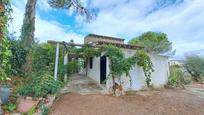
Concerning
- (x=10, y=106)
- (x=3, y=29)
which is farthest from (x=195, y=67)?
(x=3, y=29)

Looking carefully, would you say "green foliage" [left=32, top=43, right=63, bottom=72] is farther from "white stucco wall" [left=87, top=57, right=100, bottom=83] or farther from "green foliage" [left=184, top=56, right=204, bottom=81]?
"green foliage" [left=184, top=56, right=204, bottom=81]

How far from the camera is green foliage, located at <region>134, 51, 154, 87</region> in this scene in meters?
12.4

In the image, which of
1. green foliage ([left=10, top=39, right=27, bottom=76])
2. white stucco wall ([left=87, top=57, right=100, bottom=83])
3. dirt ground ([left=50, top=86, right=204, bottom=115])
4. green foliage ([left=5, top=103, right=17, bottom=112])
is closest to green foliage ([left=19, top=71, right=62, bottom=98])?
green foliage ([left=5, top=103, right=17, bottom=112])

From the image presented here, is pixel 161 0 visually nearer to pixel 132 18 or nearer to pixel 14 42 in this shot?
pixel 132 18

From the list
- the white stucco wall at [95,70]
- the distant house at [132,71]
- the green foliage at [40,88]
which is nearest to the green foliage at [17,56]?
the green foliage at [40,88]

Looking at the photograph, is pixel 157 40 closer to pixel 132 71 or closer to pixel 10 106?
pixel 132 71

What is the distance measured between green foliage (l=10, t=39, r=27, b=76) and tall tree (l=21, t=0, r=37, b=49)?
34 cm

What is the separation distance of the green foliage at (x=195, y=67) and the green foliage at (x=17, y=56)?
654 inches

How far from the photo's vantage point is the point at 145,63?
12.7 meters

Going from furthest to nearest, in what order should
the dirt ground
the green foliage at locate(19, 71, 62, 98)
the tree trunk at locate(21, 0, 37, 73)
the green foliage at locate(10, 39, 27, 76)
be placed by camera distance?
the tree trunk at locate(21, 0, 37, 73) < the green foliage at locate(10, 39, 27, 76) < the green foliage at locate(19, 71, 62, 98) < the dirt ground

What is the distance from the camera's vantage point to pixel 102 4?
13.5m

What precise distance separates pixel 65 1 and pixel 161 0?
6280 mm

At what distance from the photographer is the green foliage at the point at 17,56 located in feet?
39.3

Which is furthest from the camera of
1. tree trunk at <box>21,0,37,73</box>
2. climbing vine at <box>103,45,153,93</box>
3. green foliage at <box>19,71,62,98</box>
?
tree trunk at <box>21,0,37,73</box>
